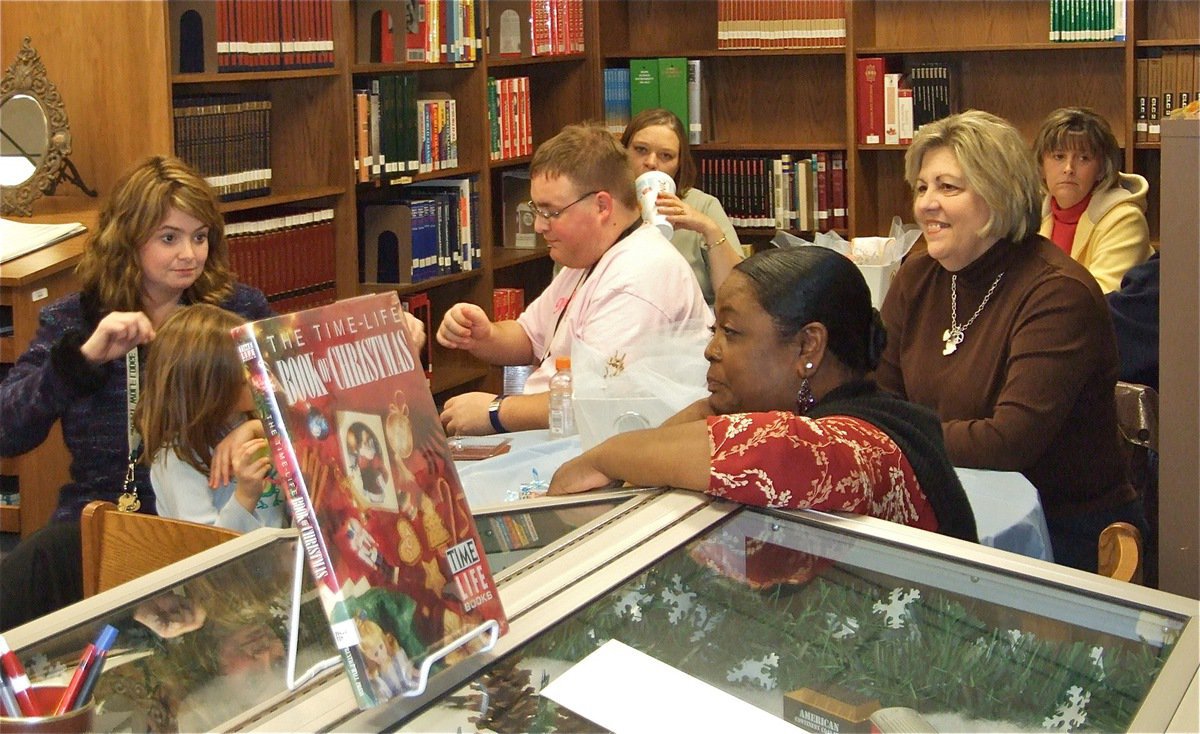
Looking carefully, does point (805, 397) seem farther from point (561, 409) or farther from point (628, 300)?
point (628, 300)

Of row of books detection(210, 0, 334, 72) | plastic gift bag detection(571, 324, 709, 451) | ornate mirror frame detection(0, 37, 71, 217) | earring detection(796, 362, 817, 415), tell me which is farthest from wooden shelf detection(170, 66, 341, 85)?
earring detection(796, 362, 817, 415)

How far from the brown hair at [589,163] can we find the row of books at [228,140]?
4.11 ft

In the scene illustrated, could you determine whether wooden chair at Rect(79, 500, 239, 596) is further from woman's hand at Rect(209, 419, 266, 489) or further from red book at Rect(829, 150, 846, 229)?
red book at Rect(829, 150, 846, 229)

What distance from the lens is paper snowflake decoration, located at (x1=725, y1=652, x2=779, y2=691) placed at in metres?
1.21

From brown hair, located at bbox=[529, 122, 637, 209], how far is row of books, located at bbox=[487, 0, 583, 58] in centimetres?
225

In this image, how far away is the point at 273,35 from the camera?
4.21 metres

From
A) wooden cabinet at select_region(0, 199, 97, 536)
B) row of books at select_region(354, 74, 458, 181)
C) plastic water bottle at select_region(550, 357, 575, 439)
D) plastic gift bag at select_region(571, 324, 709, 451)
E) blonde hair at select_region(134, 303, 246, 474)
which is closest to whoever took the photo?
plastic gift bag at select_region(571, 324, 709, 451)

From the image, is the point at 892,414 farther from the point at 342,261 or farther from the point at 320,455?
the point at 342,261

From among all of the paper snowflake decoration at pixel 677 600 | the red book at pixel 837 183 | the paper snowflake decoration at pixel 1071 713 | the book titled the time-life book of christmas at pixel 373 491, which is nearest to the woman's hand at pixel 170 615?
the book titled the time-life book of christmas at pixel 373 491

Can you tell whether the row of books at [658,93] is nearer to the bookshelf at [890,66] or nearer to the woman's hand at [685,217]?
the bookshelf at [890,66]

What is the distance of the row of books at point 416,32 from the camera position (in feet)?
15.7

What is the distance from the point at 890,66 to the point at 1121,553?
4.07 meters

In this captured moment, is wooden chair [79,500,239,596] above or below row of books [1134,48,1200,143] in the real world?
below

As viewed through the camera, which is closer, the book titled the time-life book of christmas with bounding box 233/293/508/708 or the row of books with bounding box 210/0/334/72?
the book titled the time-life book of christmas with bounding box 233/293/508/708
